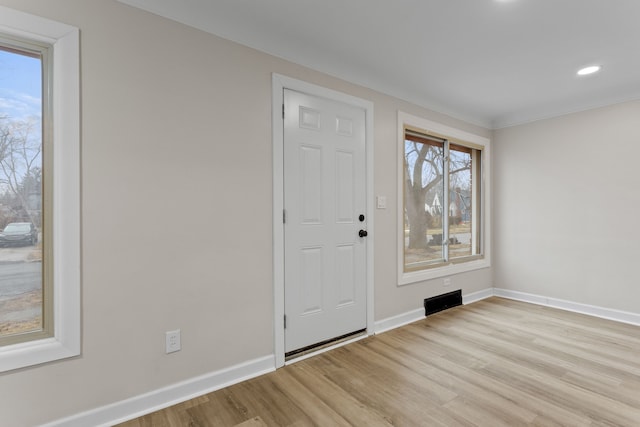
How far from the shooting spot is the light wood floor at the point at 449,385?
1712mm

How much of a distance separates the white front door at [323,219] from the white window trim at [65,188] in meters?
1.25

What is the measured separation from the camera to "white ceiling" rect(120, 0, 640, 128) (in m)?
1.90

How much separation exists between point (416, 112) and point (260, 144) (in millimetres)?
1929

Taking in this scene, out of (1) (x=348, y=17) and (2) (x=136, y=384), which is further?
(1) (x=348, y=17)

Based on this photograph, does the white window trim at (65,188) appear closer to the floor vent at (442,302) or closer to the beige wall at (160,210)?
the beige wall at (160,210)

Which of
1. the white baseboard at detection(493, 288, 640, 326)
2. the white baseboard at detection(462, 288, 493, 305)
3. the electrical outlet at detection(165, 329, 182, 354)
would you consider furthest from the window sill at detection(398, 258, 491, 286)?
the electrical outlet at detection(165, 329, 182, 354)

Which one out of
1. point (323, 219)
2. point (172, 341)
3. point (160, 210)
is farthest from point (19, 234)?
point (323, 219)

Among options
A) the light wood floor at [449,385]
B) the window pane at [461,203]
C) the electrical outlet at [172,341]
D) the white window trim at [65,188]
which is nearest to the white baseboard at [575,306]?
the light wood floor at [449,385]

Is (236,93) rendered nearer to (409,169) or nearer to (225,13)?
(225,13)

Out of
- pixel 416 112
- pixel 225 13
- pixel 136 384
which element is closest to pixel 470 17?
pixel 416 112

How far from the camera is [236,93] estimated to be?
6.91ft

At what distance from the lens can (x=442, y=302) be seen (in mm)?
3551

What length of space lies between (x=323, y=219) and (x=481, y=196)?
109 inches

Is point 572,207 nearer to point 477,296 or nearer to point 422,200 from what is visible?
point 477,296
